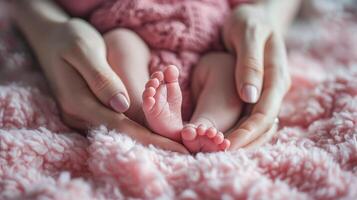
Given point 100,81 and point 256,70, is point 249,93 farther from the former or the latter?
point 100,81

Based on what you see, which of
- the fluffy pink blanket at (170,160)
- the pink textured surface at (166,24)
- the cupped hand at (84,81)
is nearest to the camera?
the fluffy pink blanket at (170,160)

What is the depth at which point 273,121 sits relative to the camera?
0.77m

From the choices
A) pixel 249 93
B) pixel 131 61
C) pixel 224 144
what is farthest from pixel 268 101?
pixel 131 61

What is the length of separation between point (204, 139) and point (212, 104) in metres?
0.11

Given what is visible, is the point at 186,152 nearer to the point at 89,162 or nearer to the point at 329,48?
the point at 89,162

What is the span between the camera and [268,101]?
2.52ft

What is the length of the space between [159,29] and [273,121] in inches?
10.9

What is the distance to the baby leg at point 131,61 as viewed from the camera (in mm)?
750

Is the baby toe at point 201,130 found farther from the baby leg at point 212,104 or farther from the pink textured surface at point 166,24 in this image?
the pink textured surface at point 166,24

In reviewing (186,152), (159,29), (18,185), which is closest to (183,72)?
(159,29)

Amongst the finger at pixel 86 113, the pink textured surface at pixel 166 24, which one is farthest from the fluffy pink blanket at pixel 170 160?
the pink textured surface at pixel 166 24

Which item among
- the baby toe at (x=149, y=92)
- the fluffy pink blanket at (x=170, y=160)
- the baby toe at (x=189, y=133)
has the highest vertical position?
the baby toe at (x=149, y=92)

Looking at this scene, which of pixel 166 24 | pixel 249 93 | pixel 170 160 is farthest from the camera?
pixel 166 24

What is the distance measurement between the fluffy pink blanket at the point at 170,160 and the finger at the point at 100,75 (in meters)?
0.05
